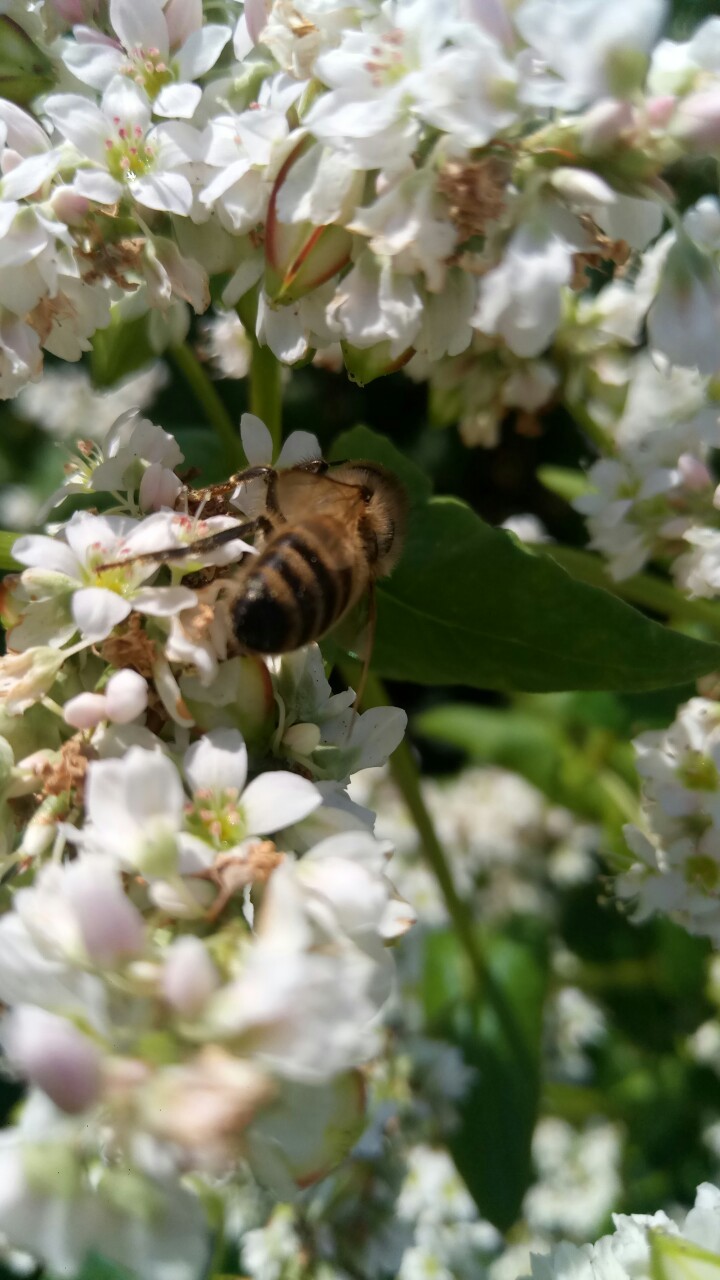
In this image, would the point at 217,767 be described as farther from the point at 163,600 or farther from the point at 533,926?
the point at 533,926

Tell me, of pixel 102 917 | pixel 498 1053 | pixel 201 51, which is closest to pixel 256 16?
pixel 201 51

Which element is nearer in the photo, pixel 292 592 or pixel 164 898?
pixel 164 898

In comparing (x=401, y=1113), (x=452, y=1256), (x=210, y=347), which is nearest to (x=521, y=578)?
(x=210, y=347)

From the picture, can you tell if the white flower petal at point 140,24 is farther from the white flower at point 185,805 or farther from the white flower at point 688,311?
the white flower at point 185,805

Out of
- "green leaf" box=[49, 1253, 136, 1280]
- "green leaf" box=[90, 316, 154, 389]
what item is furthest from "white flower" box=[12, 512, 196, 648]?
"green leaf" box=[49, 1253, 136, 1280]

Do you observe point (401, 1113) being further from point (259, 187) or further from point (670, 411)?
point (259, 187)

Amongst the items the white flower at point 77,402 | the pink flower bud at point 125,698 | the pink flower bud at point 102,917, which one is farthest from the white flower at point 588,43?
the white flower at point 77,402

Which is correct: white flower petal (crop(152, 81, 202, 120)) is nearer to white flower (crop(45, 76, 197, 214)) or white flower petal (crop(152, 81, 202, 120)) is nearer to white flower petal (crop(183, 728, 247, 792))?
white flower (crop(45, 76, 197, 214))
